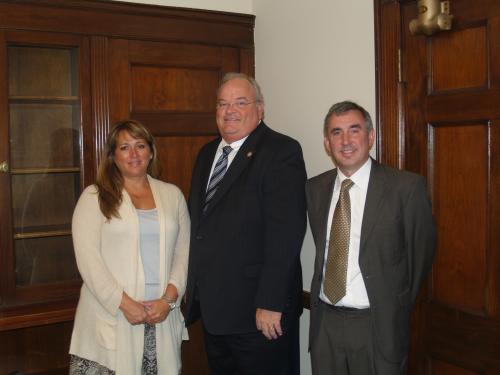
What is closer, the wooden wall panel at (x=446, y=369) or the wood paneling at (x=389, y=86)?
the wooden wall panel at (x=446, y=369)

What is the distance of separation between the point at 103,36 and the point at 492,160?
1.92m

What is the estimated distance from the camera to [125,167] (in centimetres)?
242

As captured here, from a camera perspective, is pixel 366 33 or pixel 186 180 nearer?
A: pixel 366 33

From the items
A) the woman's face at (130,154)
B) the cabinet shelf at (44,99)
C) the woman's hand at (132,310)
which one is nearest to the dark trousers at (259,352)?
the woman's hand at (132,310)

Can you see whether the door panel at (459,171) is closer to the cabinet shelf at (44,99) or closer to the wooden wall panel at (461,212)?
the wooden wall panel at (461,212)

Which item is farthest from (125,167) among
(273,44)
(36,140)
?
(273,44)

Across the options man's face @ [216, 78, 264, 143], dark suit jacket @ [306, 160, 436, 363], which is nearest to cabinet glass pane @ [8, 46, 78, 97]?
man's face @ [216, 78, 264, 143]

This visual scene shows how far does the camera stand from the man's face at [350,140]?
6.59 ft

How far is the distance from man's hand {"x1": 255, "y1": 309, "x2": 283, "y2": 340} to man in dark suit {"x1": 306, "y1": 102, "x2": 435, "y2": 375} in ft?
Answer: 0.56

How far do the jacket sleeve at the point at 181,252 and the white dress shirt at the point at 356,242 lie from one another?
2.19 feet

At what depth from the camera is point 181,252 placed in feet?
8.18

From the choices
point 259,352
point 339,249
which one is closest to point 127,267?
point 259,352

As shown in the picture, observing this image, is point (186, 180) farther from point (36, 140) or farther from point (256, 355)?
point (256, 355)

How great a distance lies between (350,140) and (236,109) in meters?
0.59
